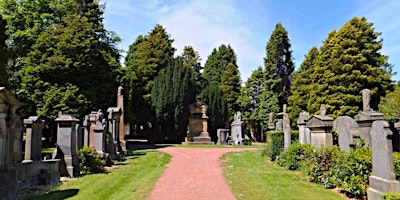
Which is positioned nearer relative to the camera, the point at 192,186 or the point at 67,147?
the point at 192,186

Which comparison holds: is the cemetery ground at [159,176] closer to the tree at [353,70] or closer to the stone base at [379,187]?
the stone base at [379,187]

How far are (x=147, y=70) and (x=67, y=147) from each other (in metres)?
25.4

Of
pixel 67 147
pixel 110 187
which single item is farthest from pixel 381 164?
pixel 67 147

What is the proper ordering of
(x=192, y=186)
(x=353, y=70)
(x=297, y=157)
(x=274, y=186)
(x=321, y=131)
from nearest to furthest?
(x=274, y=186) < (x=192, y=186) < (x=321, y=131) < (x=297, y=157) < (x=353, y=70)

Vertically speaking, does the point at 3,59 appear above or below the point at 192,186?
above

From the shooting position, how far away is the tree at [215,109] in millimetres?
36656

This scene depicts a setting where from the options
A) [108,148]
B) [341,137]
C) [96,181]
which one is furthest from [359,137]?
[108,148]

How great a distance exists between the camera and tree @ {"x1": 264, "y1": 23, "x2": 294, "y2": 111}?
42688mm

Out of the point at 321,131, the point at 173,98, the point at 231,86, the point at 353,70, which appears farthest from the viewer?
the point at 231,86

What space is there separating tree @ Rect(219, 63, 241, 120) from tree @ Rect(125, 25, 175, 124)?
10.9 meters

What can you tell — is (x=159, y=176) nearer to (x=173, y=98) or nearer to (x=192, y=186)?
(x=192, y=186)

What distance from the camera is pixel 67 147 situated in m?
11.0

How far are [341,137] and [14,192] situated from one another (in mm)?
9994

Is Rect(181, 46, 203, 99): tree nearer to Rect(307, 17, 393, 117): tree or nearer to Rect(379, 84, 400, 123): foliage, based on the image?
Rect(307, 17, 393, 117): tree
